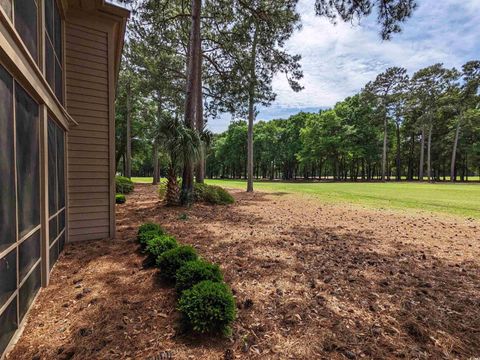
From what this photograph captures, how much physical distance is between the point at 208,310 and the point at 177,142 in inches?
257

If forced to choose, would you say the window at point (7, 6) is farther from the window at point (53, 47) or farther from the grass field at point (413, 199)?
the grass field at point (413, 199)

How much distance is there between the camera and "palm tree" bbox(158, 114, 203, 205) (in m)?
7.80

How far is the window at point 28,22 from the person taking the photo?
85.6 inches

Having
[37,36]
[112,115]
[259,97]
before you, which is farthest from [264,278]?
[259,97]

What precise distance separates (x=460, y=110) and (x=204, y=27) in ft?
111

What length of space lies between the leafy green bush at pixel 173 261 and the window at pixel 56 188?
1.62m

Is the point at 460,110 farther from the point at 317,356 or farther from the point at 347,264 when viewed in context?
the point at 317,356

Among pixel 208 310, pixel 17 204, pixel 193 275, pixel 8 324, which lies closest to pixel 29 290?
pixel 8 324

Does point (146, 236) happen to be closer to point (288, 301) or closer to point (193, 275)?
point (193, 275)

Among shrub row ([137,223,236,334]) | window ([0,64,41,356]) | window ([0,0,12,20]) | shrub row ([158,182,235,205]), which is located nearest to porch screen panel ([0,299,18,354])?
window ([0,64,41,356])

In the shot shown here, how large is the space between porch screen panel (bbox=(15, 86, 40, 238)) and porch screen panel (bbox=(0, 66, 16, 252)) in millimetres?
141

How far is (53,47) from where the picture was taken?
11.9 feet

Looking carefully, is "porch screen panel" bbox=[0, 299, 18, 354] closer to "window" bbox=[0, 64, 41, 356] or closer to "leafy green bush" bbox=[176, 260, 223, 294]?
"window" bbox=[0, 64, 41, 356]

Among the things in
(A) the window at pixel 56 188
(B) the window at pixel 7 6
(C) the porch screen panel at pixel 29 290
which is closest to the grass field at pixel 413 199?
(A) the window at pixel 56 188
